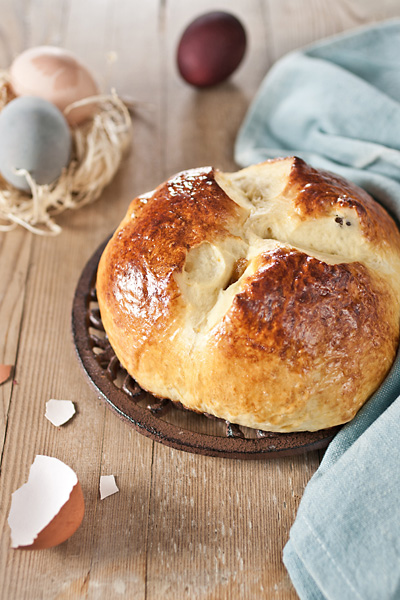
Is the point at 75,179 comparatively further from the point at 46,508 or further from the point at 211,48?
the point at 46,508

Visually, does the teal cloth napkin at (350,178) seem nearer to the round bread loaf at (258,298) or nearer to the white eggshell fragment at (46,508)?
the round bread loaf at (258,298)

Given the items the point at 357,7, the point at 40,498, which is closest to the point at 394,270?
the point at 40,498

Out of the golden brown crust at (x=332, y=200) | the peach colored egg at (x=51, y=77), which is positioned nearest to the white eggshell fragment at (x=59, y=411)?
the golden brown crust at (x=332, y=200)

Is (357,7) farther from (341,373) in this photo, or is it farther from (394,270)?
(341,373)

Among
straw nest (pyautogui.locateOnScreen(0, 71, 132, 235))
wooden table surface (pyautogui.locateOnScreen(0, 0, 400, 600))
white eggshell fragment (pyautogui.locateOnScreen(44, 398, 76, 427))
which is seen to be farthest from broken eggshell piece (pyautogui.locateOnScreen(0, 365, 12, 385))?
straw nest (pyautogui.locateOnScreen(0, 71, 132, 235))

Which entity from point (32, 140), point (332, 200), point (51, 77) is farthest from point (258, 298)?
point (51, 77)

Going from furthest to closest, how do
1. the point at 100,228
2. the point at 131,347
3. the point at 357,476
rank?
the point at 100,228 < the point at 131,347 < the point at 357,476
